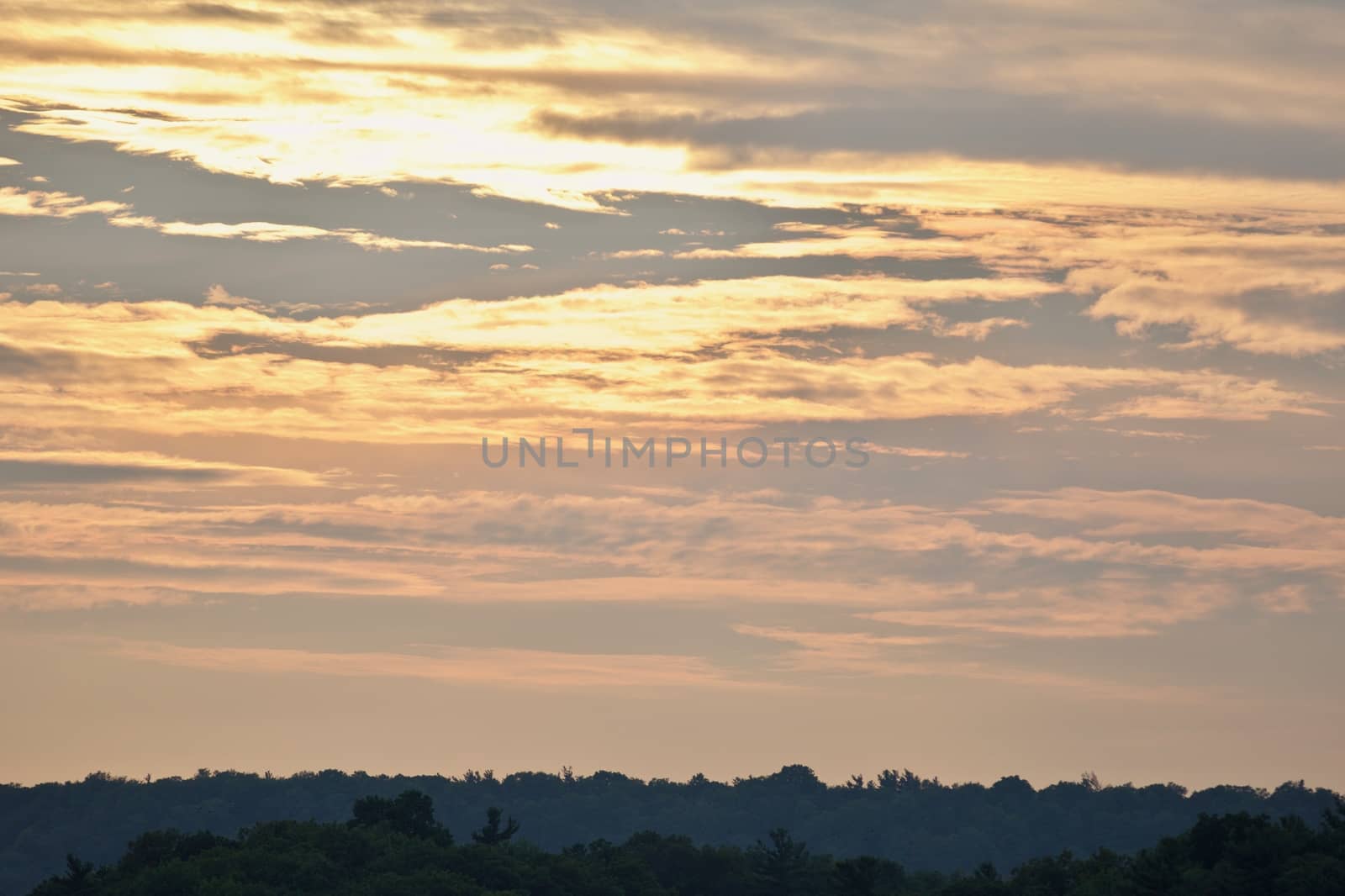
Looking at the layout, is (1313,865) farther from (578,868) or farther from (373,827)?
(373,827)

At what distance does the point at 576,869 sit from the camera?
7195 inches

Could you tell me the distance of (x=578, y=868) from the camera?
183 metres

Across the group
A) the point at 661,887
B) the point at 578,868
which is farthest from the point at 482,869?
the point at 661,887

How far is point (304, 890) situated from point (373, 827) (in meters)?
28.3

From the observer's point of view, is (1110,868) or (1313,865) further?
(1110,868)

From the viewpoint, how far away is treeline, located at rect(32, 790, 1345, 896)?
11438cm

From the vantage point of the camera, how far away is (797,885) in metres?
189

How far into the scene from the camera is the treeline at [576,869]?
114m

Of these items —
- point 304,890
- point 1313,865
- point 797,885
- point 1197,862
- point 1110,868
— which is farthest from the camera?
point 797,885

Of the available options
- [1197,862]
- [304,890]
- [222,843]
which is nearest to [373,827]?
[222,843]

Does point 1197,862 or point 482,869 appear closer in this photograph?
point 1197,862

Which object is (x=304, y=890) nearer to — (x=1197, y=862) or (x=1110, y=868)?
(x=1110, y=868)

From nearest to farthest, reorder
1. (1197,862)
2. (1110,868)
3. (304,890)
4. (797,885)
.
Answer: (1197,862), (1110,868), (304,890), (797,885)

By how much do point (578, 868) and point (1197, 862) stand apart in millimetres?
78000
